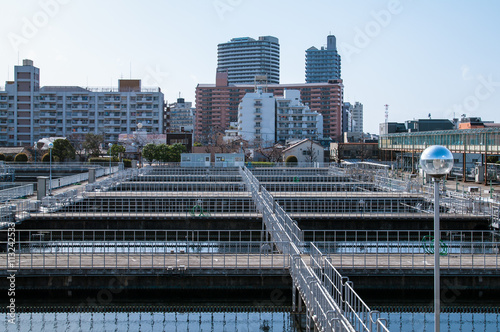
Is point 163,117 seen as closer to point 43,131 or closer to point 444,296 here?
point 43,131

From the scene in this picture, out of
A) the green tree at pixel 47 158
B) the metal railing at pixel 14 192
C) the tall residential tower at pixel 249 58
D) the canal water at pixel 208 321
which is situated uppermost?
the tall residential tower at pixel 249 58

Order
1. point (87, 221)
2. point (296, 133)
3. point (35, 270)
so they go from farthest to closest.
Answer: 1. point (296, 133)
2. point (87, 221)
3. point (35, 270)

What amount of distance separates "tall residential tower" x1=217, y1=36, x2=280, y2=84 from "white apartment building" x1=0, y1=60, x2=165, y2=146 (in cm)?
9037

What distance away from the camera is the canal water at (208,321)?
1507cm

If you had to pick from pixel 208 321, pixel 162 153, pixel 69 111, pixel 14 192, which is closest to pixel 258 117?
pixel 69 111

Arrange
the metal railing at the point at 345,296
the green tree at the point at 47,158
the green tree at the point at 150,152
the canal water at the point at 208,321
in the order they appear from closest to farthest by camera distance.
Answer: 1. the metal railing at the point at 345,296
2. the canal water at the point at 208,321
3. the green tree at the point at 47,158
4. the green tree at the point at 150,152

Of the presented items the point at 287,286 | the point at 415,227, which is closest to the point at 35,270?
the point at 287,286

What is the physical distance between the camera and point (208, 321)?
1557cm

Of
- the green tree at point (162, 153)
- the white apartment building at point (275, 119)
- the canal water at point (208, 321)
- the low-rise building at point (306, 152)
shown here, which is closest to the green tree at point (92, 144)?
the green tree at point (162, 153)

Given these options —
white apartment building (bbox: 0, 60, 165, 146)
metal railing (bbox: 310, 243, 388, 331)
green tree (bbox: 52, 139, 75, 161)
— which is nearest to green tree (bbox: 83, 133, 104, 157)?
green tree (bbox: 52, 139, 75, 161)

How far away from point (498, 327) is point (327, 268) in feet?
17.2

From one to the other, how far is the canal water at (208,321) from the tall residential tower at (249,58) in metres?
170

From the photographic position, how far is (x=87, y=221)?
2673 centimetres

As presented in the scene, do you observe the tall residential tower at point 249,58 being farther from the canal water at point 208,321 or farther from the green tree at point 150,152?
the canal water at point 208,321
